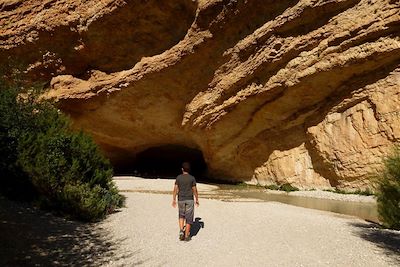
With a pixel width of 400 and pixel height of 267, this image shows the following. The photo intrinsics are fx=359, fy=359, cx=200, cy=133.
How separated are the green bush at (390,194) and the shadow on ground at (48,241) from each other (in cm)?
840

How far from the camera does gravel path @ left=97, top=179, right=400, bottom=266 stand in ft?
23.0

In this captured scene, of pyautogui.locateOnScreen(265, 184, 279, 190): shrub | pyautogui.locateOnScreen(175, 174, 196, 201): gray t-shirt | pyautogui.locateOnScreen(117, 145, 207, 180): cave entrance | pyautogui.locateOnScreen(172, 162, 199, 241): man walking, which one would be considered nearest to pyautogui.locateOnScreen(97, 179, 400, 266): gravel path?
pyautogui.locateOnScreen(172, 162, 199, 241): man walking

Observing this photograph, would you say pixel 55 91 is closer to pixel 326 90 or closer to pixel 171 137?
pixel 171 137

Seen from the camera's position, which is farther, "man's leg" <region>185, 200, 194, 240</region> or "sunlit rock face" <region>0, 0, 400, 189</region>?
"sunlit rock face" <region>0, 0, 400, 189</region>

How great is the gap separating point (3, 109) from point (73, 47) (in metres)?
14.5

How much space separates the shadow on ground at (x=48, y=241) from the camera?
21.2 ft

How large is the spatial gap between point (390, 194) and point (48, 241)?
10.1 metres

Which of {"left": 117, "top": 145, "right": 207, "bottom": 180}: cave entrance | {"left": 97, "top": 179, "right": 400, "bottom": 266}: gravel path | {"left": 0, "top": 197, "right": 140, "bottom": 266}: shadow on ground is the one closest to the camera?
{"left": 0, "top": 197, "right": 140, "bottom": 266}: shadow on ground

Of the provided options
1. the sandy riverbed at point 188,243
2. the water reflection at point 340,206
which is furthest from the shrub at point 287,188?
the sandy riverbed at point 188,243

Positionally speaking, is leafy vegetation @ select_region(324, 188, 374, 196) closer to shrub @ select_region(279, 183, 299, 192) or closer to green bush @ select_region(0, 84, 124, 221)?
shrub @ select_region(279, 183, 299, 192)

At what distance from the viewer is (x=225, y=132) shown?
1091 inches

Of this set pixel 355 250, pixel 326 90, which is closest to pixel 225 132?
pixel 326 90

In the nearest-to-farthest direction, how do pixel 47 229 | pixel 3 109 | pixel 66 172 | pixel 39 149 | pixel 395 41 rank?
1. pixel 47 229
2. pixel 66 172
3. pixel 39 149
4. pixel 3 109
5. pixel 395 41

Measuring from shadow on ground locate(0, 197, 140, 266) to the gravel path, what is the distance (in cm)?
37
